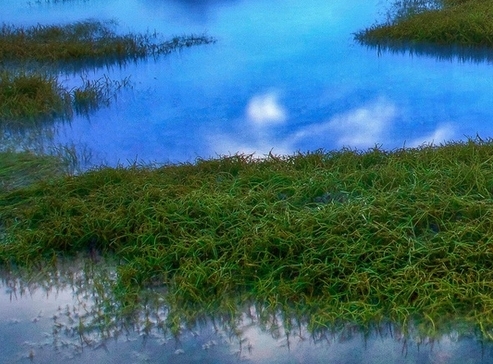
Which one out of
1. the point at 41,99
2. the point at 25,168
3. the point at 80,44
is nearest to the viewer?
the point at 25,168

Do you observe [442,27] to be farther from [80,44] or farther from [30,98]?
[30,98]

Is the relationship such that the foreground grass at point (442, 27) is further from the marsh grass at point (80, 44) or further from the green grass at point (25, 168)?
the green grass at point (25, 168)

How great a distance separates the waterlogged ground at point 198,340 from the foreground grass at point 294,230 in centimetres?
8

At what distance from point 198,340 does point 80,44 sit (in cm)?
483

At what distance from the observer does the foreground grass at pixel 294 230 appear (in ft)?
8.67

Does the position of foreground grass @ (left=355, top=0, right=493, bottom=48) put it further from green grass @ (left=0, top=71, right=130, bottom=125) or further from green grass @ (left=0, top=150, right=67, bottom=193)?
green grass @ (left=0, top=150, right=67, bottom=193)

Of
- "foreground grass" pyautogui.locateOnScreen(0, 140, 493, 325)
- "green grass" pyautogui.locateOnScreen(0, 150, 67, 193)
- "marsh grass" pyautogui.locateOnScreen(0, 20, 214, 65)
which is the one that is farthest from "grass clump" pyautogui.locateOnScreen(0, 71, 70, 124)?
"foreground grass" pyautogui.locateOnScreen(0, 140, 493, 325)

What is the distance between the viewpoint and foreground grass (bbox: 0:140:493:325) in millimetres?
2643

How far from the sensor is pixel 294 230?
9.69 ft

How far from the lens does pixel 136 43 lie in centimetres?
692

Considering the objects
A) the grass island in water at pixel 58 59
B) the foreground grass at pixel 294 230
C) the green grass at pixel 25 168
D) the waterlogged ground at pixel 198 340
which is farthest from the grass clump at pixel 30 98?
the waterlogged ground at pixel 198 340

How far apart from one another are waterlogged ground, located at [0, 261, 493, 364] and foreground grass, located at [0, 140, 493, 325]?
81 mm

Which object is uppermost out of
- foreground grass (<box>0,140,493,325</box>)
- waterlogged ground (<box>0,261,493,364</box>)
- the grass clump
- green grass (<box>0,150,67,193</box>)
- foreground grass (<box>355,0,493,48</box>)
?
foreground grass (<box>355,0,493,48</box>)

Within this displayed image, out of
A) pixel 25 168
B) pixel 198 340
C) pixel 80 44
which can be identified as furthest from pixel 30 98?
→ pixel 198 340
